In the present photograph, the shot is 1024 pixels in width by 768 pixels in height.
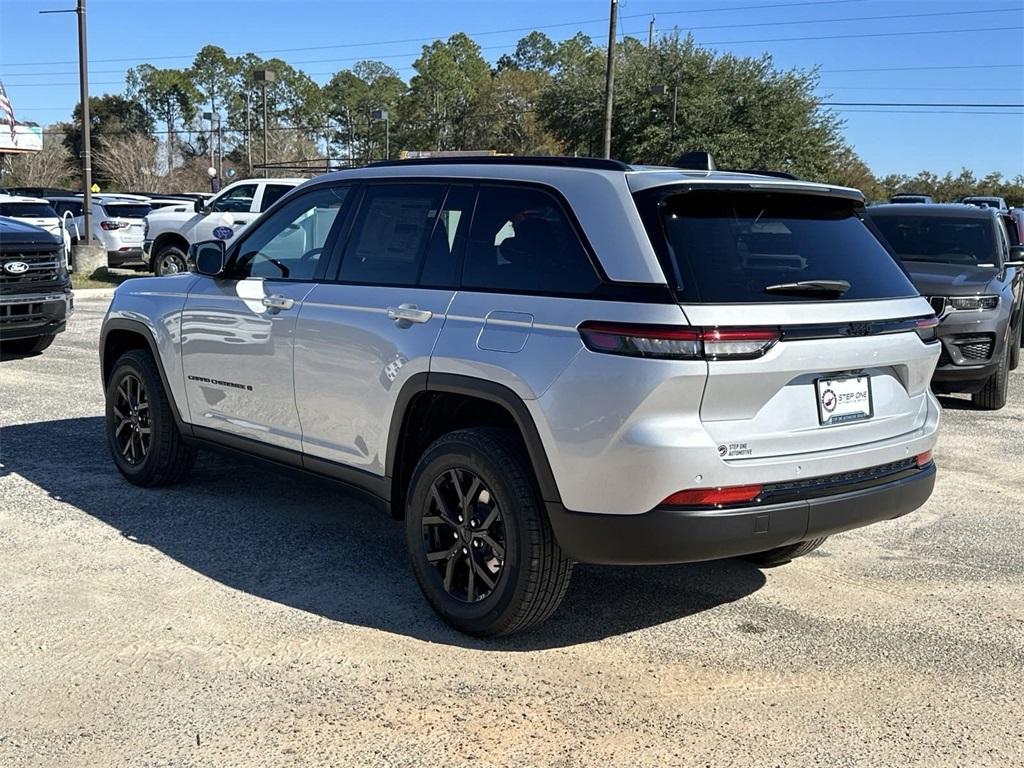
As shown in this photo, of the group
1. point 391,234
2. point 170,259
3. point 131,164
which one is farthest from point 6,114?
point 131,164

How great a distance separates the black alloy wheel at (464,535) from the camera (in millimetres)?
4129

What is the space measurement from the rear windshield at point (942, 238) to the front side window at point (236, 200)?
1130 centimetres

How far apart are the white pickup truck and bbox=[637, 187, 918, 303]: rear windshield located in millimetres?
14193

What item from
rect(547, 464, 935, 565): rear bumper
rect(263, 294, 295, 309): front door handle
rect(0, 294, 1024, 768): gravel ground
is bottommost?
rect(0, 294, 1024, 768): gravel ground

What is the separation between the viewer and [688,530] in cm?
369

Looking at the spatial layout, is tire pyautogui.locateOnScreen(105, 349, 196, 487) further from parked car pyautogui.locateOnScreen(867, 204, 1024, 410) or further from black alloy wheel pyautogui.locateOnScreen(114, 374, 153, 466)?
parked car pyautogui.locateOnScreen(867, 204, 1024, 410)

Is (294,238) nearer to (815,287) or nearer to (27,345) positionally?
(815,287)

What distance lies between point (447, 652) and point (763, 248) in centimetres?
192

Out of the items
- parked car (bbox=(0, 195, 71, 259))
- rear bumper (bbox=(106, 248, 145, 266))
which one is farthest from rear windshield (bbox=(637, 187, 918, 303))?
rear bumper (bbox=(106, 248, 145, 266))

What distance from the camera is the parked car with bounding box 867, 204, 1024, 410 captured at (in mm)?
9281

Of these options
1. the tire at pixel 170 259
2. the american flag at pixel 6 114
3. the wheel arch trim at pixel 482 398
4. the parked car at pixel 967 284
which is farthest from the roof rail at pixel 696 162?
the american flag at pixel 6 114

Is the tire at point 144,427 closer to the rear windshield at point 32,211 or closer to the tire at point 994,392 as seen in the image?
the tire at point 994,392

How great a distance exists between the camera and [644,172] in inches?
159

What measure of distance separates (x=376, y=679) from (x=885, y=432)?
2.14m
